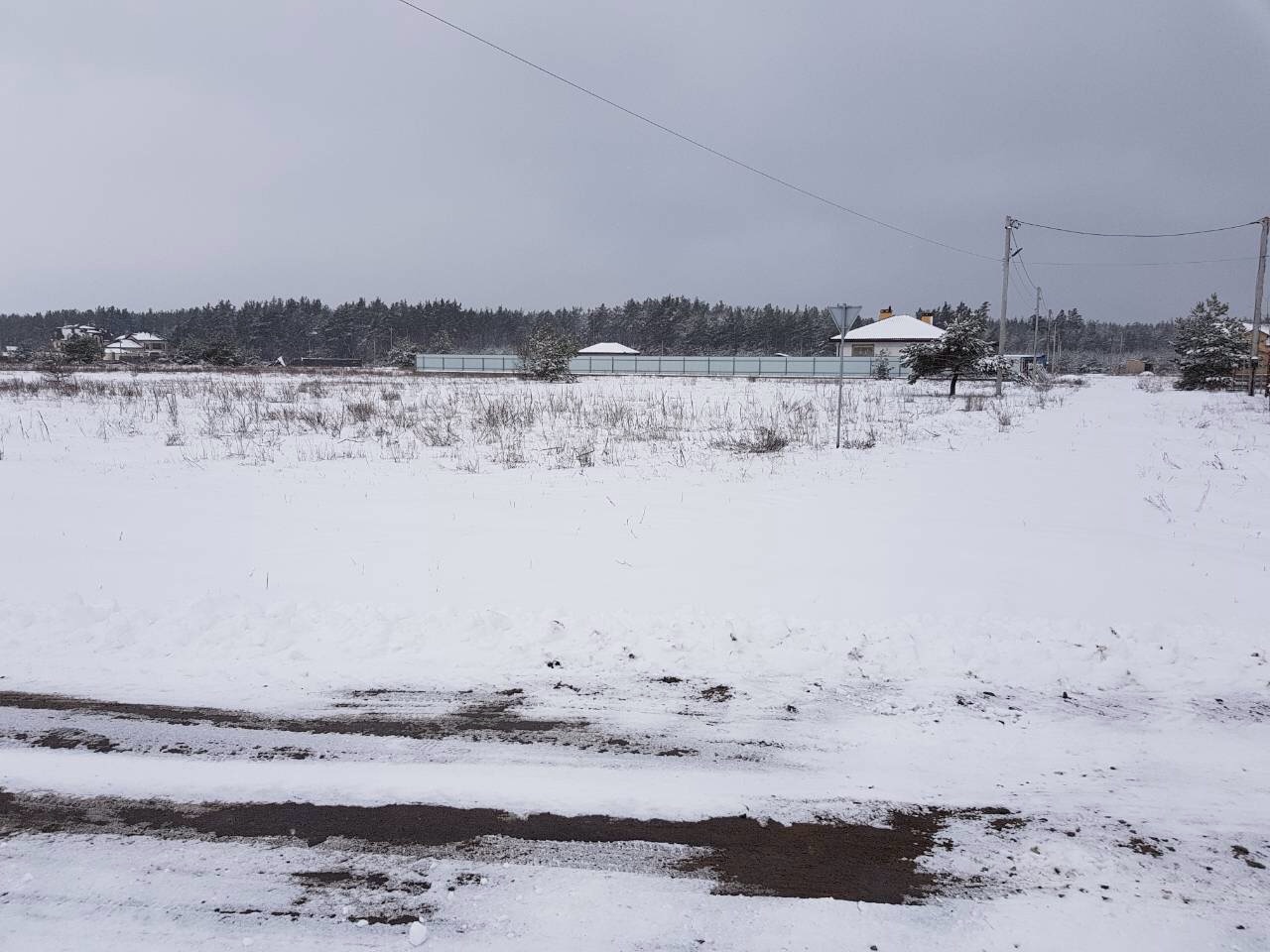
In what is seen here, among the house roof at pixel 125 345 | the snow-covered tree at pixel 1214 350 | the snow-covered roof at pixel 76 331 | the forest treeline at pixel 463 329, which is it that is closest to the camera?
the snow-covered tree at pixel 1214 350

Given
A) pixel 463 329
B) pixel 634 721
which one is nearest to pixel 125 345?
pixel 463 329

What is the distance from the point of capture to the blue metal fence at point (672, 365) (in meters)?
60.2

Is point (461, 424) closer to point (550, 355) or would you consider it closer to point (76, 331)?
point (550, 355)

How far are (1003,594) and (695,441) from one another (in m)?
9.05

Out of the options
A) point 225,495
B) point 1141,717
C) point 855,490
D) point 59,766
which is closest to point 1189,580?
point 1141,717

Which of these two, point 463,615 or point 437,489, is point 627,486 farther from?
point 463,615

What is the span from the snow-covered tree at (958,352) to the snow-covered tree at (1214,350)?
1841cm

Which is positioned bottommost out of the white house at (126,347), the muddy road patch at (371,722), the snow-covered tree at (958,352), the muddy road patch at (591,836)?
the muddy road patch at (591,836)

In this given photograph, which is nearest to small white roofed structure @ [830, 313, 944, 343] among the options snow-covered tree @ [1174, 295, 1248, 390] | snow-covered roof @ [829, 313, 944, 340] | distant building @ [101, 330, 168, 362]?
snow-covered roof @ [829, 313, 944, 340]

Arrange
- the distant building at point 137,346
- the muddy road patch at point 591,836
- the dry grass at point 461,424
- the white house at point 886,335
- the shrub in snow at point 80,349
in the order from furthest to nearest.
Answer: the distant building at point 137,346 < the white house at point 886,335 < the shrub in snow at point 80,349 < the dry grass at point 461,424 < the muddy road patch at point 591,836

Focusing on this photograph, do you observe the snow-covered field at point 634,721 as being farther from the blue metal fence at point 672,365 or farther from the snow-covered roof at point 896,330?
the snow-covered roof at point 896,330

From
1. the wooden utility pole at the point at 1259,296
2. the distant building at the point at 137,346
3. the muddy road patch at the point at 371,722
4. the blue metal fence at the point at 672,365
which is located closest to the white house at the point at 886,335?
the blue metal fence at the point at 672,365

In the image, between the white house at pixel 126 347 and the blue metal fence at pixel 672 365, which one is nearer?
the blue metal fence at pixel 672 365

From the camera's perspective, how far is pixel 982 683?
4203mm
